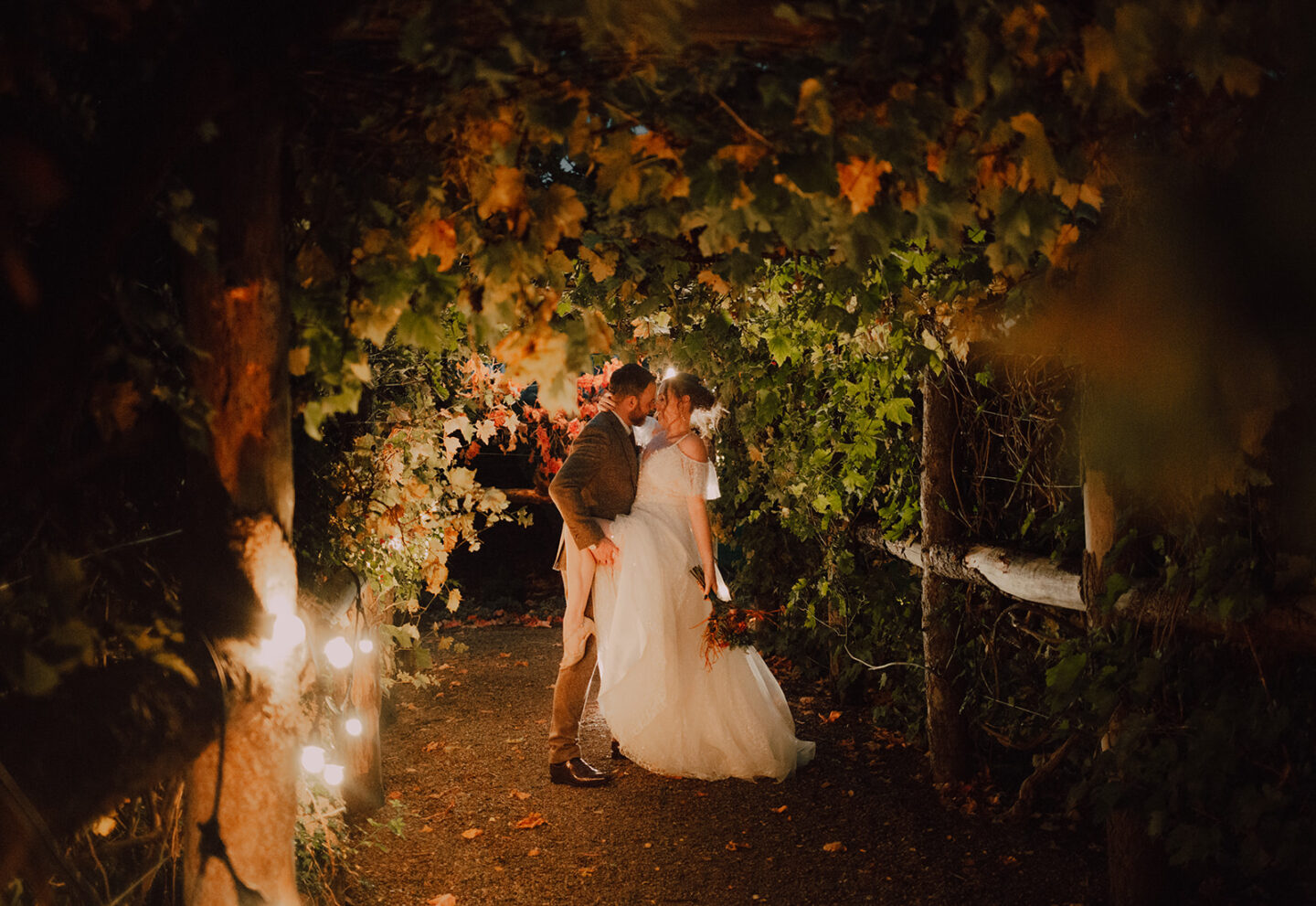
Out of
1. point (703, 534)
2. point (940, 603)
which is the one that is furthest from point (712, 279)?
point (940, 603)

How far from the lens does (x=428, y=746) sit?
5.60 metres

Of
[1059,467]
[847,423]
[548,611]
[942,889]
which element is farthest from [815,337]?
[548,611]

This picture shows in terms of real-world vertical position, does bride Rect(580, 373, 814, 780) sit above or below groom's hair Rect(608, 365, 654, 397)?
below

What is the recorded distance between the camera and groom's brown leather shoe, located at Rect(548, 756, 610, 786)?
4.91 m

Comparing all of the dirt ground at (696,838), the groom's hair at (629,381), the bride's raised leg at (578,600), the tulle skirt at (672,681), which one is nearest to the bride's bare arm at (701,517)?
the tulle skirt at (672,681)

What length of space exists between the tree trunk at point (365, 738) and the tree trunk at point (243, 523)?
1.98 m

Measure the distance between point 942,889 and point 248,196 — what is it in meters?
3.60

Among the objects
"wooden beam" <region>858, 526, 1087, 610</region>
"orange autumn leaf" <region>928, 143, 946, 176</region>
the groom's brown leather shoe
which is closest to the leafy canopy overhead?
"orange autumn leaf" <region>928, 143, 946, 176</region>

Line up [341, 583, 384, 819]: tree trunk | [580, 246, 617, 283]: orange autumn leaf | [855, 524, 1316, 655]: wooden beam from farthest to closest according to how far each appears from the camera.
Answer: [341, 583, 384, 819]: tree trunk → [580, 246, 617, 283]: orange autumn leaf → [855, 524, 1316, 655]: wooden beam

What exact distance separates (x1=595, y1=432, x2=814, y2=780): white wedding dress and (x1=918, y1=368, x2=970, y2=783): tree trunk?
2.76 ft

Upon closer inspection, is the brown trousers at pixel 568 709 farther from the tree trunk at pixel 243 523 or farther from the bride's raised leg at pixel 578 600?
the tree trunk at pixel 243 523

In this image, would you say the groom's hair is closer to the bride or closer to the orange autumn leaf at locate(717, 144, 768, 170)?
the bride

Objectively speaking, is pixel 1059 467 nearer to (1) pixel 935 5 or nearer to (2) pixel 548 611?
(1) pixel 935 5

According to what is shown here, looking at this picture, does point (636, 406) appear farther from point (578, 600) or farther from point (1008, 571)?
point (1008, 571)
